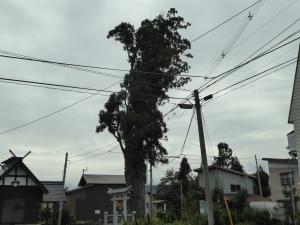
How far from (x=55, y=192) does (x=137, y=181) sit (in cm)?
706

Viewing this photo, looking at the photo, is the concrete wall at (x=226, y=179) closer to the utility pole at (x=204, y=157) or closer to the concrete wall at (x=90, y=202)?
the concrete wall at (x=90, y=202)

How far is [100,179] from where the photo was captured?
58.4 meters

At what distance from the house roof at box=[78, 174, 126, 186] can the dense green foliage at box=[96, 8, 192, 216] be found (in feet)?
66.7

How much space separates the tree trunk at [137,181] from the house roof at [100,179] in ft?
65.9

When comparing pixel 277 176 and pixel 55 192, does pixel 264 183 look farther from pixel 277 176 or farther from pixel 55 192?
pixel 55 192

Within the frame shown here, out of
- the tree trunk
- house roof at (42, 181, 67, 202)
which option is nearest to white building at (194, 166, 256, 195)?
the tree trunk

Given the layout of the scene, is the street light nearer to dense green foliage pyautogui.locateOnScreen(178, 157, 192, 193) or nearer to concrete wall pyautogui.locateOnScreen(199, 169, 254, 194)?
concrete wall pyautogui.locateOnScreen(199, 169, 254, 194)

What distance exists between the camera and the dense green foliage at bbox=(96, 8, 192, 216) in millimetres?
34906

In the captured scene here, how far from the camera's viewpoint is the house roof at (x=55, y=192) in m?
36.5

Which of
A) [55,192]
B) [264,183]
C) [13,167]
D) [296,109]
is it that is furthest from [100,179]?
[296,109]

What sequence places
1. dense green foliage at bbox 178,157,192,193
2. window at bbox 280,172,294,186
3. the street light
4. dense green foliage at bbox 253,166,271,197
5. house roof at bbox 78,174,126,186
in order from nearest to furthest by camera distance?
the street light < window at bbox 280,172,294,186 < house roof at bbox 78,174,126,186 < dense green foliage at bbox 178,157,192,193 < dense green foliage at bbox 253,166,271,197

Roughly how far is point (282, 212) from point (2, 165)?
76.3ft

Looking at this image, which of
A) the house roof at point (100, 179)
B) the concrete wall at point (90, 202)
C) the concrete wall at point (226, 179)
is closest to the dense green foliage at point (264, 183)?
the concrete wall at point (226, 179)

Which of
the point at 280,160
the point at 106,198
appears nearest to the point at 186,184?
the point at 106,198
